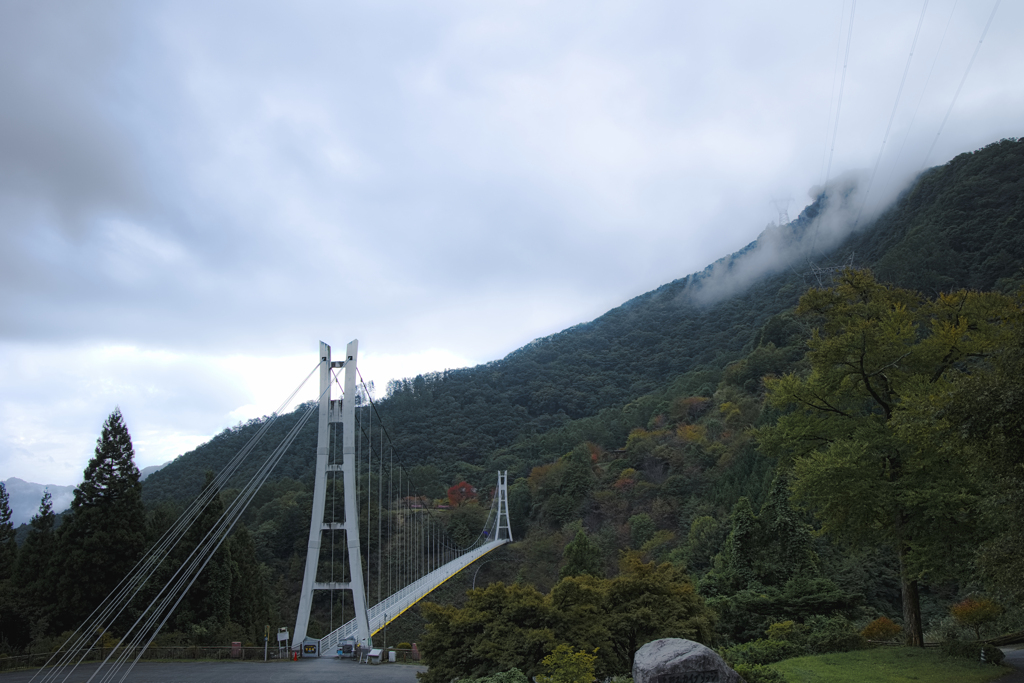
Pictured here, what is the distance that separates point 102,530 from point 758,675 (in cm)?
2056

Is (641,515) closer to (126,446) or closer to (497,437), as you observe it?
(126,446)

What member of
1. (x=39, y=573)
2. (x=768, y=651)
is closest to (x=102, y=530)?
(x=39, y=573)

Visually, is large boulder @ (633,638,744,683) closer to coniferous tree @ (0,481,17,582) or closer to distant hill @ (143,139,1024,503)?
distant hill @ (143,139,1024,503)

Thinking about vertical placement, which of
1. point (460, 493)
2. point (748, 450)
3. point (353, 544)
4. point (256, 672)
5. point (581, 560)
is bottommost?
point (256, 672)

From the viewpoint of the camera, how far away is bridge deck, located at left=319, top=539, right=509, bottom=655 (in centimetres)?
1835

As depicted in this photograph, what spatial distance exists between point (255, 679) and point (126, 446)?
13.5 meters

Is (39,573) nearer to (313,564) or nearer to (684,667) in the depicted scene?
(313,564)

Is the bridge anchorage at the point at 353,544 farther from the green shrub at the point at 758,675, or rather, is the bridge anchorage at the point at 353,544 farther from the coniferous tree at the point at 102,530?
the green shrub at the point at 758,675

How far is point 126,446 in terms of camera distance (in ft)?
76.0

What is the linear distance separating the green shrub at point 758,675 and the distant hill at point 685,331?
18933 mm

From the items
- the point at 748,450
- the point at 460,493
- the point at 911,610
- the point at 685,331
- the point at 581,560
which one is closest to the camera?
the point at 911,610

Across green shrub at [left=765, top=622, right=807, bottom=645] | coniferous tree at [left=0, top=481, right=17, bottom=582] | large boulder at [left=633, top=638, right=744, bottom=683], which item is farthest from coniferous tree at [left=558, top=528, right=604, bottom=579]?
coniferous tree at [left=0, top=481, right=17, bottom=582]

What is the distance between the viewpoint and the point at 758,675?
8.66m

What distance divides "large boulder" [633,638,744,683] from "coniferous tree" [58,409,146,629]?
19085mm
